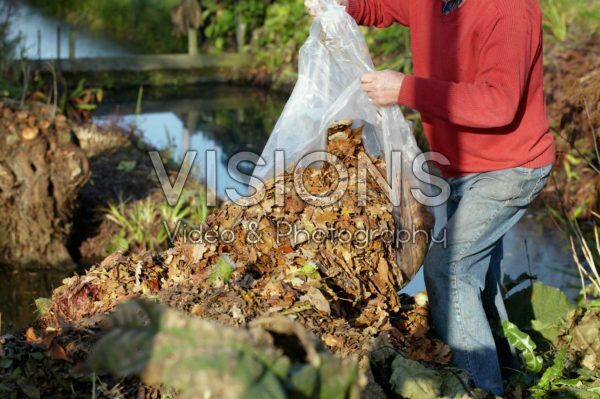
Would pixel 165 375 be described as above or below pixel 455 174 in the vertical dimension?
below

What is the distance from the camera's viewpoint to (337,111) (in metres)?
3.19

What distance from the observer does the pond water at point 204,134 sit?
5.43 m

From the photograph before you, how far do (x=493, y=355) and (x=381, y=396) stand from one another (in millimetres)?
912

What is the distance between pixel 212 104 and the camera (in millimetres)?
10945

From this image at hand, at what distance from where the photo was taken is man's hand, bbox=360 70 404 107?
2969 mm

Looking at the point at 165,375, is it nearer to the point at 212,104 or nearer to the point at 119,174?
the point at 119,174

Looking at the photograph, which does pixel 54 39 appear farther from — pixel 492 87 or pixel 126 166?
pixel 492 87

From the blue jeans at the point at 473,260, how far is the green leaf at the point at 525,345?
29cm

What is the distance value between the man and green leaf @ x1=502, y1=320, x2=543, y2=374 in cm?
30

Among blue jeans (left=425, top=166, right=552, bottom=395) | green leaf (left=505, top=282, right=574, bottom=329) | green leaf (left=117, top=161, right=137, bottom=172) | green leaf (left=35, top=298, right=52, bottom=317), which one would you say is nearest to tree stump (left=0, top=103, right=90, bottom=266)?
green leaf (left=117, top=161, right=137, bottom=172)

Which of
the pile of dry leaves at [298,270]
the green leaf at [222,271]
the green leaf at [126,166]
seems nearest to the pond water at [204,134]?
the green leaf at [126,166]

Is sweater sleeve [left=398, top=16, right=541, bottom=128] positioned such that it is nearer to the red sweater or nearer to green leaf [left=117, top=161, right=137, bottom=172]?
the red sweater

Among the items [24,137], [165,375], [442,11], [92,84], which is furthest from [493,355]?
[92,84]

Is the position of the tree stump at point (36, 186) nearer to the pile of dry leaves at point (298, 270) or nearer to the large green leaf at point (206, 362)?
the pile of dry leaves at point (298, 270)
